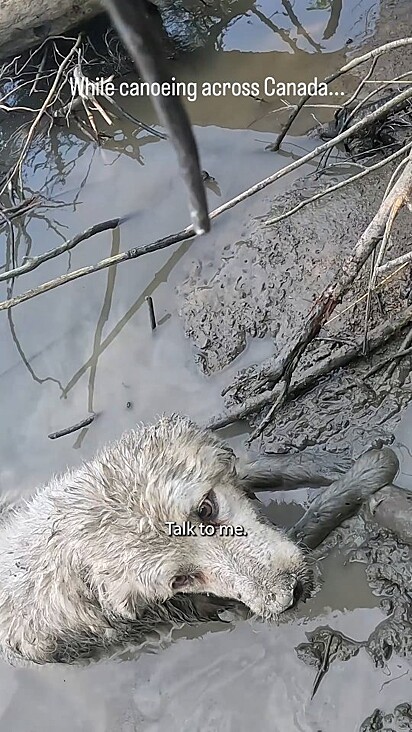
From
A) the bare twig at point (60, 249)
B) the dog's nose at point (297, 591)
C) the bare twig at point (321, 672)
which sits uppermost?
the bare twig at point (60, 249)

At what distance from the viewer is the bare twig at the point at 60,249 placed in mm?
4559

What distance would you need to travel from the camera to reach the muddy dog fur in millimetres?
3051

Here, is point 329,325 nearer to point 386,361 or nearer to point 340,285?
point 386,361

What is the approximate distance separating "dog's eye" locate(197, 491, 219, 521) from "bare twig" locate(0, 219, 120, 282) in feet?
6.89

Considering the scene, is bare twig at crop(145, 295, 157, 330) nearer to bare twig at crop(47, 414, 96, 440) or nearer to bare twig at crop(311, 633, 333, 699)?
bare twig at crop(47, 414, 96, 440)

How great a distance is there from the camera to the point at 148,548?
9.97 feet

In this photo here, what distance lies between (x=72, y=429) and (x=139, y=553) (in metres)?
1.51

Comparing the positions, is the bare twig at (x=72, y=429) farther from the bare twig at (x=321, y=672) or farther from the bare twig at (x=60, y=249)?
the bare twig at (x=321, y=672)

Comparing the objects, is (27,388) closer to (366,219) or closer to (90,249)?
(90,249)

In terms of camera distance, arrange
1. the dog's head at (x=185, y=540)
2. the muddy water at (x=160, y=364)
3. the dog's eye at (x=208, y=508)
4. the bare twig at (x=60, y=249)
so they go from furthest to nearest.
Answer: the bare twig at (x=60, y=249)
the muddy water at (x=160, y=364)
the dog's eye at (x=208, y=508)
the dog's head at (x=185, y=540)

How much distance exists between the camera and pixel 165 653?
3.81 meters

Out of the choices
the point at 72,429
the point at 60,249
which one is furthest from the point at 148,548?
the point at 60,249

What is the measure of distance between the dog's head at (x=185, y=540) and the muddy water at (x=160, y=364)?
1.93 feet

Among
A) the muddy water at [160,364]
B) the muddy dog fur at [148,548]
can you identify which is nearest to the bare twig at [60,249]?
the muddy water at [160,364]
